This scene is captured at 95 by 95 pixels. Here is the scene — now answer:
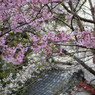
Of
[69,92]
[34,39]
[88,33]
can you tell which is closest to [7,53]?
[34,39]

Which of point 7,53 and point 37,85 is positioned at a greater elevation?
point 7,53

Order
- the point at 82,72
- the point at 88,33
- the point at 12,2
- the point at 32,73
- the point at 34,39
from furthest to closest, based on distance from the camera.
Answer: the point at 82,72
the point at 32,73
the point at 34,39
the point at 88,33
the point at 12,2

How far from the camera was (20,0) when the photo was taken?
2.17 metres

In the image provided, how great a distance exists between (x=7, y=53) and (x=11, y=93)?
1.99 metres

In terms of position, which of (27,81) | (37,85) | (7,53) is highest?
(7,53)

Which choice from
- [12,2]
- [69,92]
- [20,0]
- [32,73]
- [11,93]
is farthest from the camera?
[32,73]

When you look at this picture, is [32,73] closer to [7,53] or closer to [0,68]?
[0,68]

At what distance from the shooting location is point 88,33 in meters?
2.36

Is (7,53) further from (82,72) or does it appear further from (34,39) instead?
(82,72)

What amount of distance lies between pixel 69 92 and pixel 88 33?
2.97m

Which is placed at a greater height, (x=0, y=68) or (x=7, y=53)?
(x=7, y=53)

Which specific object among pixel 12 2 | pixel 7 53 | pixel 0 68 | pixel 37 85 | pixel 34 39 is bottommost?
pixel 37 85

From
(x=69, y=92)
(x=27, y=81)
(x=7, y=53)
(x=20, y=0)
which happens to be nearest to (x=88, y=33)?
(x=20, y=0)

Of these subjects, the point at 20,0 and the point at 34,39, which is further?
the point at 34,39
